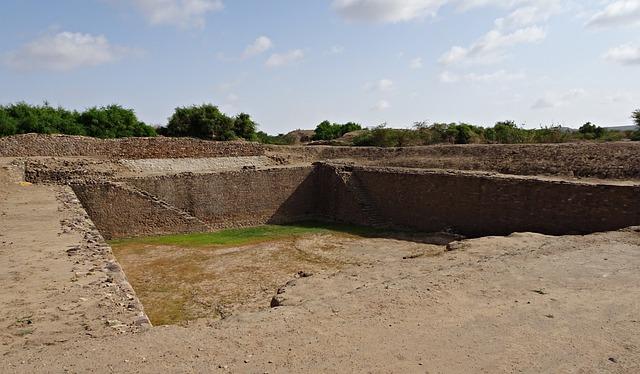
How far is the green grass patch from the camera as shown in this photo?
14055 mm

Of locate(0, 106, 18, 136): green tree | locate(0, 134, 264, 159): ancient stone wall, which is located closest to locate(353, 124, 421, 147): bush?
locate(0, 134, 264, 159): ancient stone wall

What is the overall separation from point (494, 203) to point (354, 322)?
9698 mm

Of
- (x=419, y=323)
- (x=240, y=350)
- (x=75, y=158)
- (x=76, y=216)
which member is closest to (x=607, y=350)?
(x=419, y=323)

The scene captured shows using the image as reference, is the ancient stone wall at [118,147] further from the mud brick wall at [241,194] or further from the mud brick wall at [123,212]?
the mud brick wall at [123,212]

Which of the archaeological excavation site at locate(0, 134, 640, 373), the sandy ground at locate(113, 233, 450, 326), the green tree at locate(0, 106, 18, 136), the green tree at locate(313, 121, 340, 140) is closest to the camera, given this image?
the archaeological excavation site at locate(0, 134, 640, 373)

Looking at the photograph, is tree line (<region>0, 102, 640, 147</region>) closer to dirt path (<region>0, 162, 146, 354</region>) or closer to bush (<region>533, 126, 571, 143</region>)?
bush (<region>533, 126, 571, 143</region>)

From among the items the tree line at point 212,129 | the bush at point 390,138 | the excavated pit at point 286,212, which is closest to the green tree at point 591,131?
the tree line at point 212,129

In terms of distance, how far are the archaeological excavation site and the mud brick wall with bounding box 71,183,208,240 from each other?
5 centimetres

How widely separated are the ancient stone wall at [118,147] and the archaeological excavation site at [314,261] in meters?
0.07

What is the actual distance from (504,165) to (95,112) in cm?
2016

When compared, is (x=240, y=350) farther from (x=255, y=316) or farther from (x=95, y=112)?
(x=95, y=112)

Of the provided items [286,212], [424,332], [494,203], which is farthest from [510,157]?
[424,332]

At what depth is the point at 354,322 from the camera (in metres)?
5.03

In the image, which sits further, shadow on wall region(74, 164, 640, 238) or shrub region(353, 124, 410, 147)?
shrub region(353, 124, 410, 147)
